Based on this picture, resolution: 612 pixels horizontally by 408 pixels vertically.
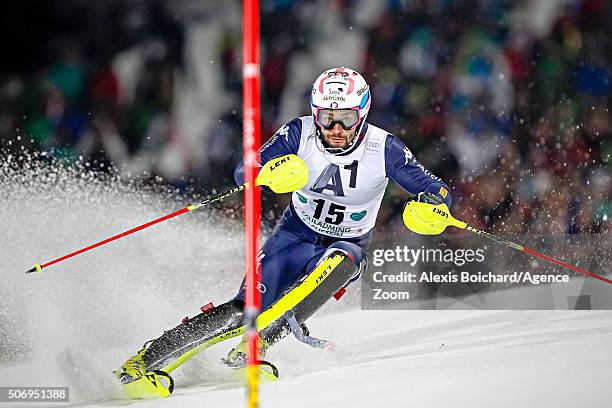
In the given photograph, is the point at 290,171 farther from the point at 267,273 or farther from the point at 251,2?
the point at 251,2

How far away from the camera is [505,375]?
2.77 meters

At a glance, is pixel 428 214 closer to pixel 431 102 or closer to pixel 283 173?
pixel 283 173

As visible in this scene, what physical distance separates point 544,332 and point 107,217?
2698mm

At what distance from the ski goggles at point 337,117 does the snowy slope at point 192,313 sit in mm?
1035

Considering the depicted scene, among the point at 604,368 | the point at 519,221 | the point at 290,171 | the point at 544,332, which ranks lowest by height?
the point at 604,368

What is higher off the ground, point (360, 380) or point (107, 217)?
point (107, 217)

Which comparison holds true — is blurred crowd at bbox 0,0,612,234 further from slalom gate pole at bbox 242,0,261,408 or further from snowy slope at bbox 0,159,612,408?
A: slalom gate pole at bbox 242,0,261,408

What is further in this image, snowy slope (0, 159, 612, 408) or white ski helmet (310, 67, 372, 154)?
white ski helmet (310, 67, 372, 154)

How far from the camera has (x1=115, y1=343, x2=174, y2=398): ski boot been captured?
321 centimetres

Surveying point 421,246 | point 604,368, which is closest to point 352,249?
point 604,368

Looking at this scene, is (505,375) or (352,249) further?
(352,249)

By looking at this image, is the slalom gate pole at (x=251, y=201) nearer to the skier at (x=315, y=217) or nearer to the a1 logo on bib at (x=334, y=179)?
the skier at (x=315, y=217)

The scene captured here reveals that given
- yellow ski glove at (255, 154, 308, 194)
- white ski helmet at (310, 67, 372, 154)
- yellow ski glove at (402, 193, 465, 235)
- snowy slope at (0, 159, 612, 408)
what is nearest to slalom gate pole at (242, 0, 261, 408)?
snowy slope at (0, 159, 612, 408)

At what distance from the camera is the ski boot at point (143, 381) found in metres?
3.21
